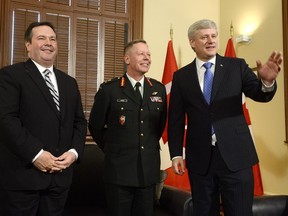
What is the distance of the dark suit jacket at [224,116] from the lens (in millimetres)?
1728

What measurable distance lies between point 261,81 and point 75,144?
1027 millimetres

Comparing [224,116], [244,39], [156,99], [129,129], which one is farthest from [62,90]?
[244,39]

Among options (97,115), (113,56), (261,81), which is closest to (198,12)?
(113,56)

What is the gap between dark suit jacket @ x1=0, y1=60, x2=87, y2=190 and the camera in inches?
65.6

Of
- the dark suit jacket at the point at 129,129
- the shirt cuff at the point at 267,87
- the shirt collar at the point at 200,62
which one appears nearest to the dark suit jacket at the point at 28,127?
the dark suit jacket at the point at 129,129

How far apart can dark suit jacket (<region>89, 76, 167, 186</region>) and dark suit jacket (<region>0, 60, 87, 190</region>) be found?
0.31 metres

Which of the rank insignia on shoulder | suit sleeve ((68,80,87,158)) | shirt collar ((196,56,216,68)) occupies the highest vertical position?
shirt collar ((196,56,216,68))

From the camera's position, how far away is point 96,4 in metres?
3.77

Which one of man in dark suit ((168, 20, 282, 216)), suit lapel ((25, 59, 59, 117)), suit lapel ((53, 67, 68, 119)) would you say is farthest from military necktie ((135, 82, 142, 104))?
suit lapel ((25, 59, 59, 117))

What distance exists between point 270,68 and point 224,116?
1.12 feet

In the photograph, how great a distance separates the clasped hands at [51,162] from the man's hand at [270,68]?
41.0 inches

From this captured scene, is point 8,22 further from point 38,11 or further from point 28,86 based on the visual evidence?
point 28,86

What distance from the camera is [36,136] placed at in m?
1.74

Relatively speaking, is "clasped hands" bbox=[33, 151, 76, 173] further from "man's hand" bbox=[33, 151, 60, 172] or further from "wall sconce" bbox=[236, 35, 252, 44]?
"wall sconce" bbox=[236, 35, 252, 44]
